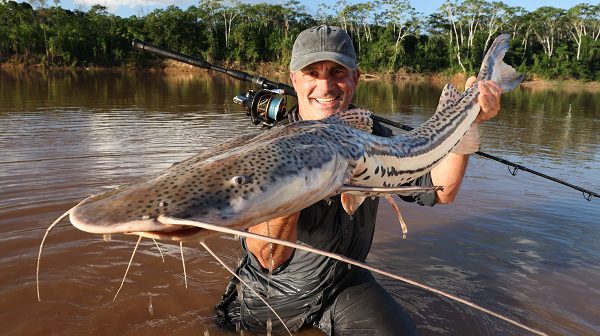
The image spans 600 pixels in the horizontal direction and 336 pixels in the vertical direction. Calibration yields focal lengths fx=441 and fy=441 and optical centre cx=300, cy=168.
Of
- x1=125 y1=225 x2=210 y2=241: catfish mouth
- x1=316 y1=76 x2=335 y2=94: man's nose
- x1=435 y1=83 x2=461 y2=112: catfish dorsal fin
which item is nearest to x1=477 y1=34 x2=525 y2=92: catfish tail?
x1=435 y1=83 x2=461 y2=112: catfish dorsal fin

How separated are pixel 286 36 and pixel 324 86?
192ft

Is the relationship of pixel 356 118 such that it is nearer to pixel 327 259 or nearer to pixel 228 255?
pixel 327 259

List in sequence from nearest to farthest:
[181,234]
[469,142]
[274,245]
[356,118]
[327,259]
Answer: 1. [181,234]
2. [356,118]
3. [274,245]
4. [327,259]
5. [469,142]

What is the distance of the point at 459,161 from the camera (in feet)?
11.2

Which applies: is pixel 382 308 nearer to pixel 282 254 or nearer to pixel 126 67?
pixel 282 254

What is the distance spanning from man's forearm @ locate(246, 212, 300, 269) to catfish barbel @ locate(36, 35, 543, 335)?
344 millimetres

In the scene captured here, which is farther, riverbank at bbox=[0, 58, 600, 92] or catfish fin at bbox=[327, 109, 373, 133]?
riverbank at bbox=[0, 58, 600, 92]

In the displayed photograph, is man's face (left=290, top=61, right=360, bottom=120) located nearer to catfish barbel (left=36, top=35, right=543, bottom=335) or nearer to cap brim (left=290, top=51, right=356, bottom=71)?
cap brim (left=290, top=51, right=356, bottom=71)

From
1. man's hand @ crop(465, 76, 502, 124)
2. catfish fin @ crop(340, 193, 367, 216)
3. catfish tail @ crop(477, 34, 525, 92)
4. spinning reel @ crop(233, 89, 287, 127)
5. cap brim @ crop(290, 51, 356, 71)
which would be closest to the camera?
catfish fin @ crop(340, 193, 367, 216)

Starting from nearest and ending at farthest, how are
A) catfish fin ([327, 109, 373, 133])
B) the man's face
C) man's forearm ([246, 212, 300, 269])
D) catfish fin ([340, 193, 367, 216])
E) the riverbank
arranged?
catfish fin ([340, 193, 367, 216])
man's forearm ([246, 212, 300, 269])
catfish fin ([327, 109, 373, 133])
the man's face
the riverbank

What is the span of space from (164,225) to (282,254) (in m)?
1.64

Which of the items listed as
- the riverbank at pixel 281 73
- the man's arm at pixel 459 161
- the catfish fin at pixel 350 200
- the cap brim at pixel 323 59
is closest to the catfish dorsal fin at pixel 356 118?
the catfish fin at pixel 350 200

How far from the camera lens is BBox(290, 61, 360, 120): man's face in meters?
3.19

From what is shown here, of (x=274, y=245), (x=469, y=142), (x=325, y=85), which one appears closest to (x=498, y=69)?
(x=469, y=142)
